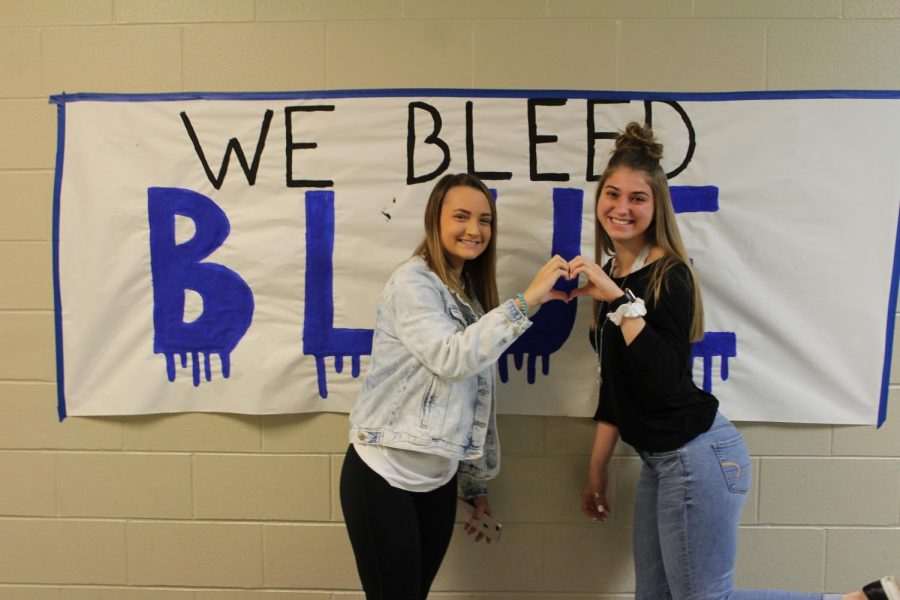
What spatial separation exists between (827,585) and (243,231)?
2116mm

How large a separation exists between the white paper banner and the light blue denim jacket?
0.42 metres

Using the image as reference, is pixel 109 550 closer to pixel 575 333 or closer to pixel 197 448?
pixel 197 448

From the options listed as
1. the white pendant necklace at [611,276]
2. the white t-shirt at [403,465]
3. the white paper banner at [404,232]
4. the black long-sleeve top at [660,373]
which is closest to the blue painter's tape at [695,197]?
the white paper banner at [404,232]

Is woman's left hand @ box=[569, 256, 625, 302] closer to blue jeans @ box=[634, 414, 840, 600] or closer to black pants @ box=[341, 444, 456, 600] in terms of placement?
blue jeans @ box=[634, 414, 840, 600]

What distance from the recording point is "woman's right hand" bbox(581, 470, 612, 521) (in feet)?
5.45

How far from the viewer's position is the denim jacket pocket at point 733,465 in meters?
1.32

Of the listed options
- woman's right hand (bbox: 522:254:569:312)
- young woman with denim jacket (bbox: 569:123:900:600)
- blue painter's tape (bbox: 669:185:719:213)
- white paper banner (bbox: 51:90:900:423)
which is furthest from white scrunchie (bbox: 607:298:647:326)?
blue painter's tape (bbox: 669:185:719:213)

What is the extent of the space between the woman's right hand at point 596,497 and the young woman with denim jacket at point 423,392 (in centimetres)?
47

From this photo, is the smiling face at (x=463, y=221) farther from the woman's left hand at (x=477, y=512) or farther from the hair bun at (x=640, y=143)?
the woman's left hand at (x=477, y=512)

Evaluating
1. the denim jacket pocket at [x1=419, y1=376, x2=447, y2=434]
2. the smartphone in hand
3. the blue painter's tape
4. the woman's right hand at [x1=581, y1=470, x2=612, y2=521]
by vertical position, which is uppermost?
the blue painter's tape

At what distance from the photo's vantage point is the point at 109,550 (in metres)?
1.85

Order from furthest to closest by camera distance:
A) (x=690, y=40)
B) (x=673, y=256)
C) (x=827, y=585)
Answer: (x=827, y=585), (x=690, y=40), (x=673, y=256)

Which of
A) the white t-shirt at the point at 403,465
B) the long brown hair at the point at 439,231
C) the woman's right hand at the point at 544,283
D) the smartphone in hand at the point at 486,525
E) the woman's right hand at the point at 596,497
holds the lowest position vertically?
the smartphone in hand at the point at 486,525

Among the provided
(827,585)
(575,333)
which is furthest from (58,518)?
(827,585)
